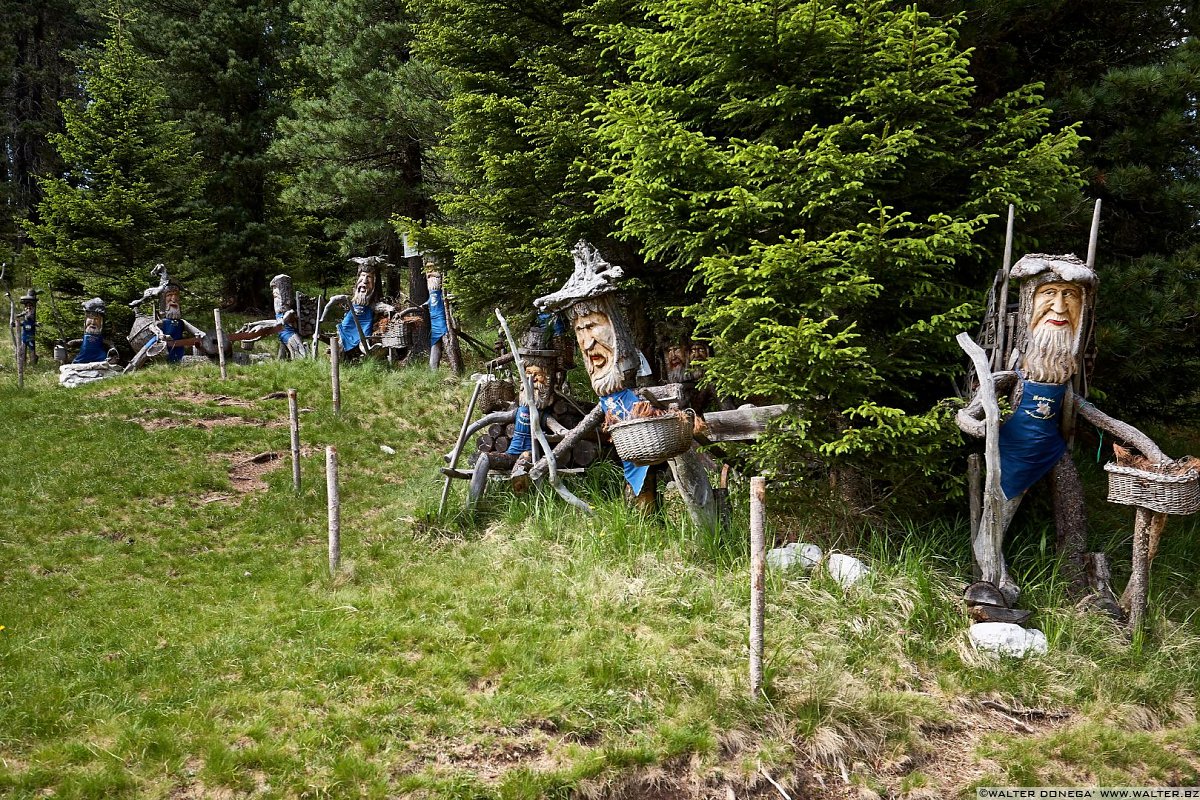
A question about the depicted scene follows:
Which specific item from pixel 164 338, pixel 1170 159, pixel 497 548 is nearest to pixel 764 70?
pixel 1170 159

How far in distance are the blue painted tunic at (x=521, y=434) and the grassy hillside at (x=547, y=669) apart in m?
0.65

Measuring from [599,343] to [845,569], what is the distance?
2800 millimetres

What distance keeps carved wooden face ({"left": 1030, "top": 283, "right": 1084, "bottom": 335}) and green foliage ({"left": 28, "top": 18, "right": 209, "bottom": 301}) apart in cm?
1744

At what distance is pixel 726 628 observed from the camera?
5.77m

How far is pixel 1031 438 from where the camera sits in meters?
5.83

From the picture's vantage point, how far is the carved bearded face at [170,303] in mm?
15431

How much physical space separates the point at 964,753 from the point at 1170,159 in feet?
21.4

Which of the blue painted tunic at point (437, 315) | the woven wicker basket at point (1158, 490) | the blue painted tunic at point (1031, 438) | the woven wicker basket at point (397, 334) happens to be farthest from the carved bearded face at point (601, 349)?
the woven wicker basket at point (397, 334)

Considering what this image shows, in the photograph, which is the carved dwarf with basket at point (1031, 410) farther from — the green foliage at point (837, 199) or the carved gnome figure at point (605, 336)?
the carved gnome figure at point (605, 336)

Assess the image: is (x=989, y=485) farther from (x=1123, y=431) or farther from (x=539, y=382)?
(x=539, y=382)

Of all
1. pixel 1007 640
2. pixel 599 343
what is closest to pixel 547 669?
pixel 599 343

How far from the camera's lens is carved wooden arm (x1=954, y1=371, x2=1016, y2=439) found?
18.4ft

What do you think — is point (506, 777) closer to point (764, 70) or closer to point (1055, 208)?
point (764, 70)

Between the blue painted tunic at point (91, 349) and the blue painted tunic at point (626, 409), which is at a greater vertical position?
the blue painted tunic at point (91, 349)
